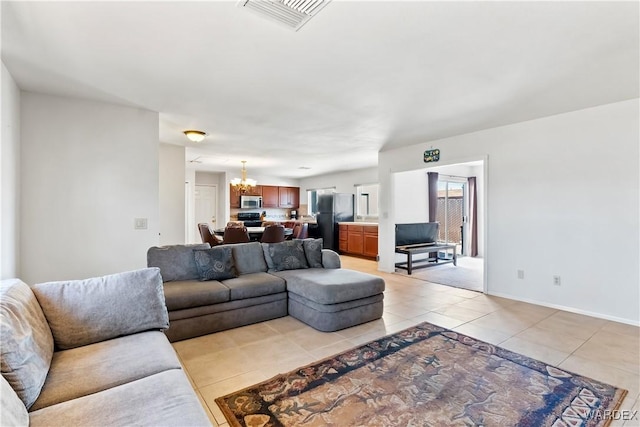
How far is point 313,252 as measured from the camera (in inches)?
156

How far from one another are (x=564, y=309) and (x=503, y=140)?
2260 millimetres

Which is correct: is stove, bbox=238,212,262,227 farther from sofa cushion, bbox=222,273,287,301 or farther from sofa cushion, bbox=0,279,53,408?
sofa cushion, bbox=0,279,53,408

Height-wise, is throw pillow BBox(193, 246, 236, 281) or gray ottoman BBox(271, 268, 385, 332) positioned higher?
throw pillow BBox(193, 246, 236, 281)

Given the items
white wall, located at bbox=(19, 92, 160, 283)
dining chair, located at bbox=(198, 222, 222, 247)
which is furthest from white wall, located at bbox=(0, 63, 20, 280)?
dining chair, located at bbox=(198, 222, 222, 247)

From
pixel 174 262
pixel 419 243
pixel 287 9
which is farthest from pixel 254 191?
pixel 287 9

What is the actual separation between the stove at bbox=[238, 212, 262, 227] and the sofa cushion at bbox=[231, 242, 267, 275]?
5705 millimetres

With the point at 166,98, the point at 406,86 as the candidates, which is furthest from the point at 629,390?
the point at 166,98

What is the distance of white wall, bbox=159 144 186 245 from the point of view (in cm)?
550

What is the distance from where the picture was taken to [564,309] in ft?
11.9

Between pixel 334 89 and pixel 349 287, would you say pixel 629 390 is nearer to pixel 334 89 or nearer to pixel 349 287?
pixel 349 287

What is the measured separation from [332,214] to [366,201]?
1093 mm

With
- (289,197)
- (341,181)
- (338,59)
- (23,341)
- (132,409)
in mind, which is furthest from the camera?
(289,197)

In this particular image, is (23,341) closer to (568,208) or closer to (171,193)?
(171,193)

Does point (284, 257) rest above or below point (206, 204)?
below
